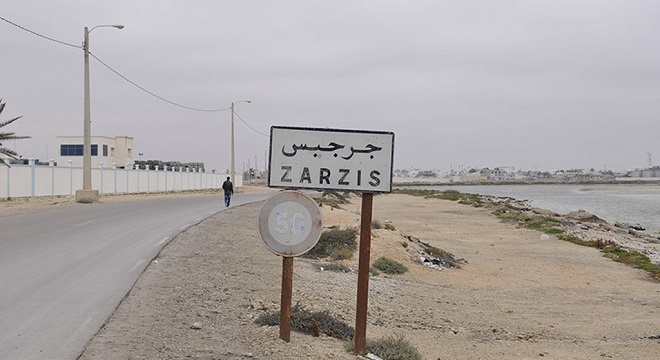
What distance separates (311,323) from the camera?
27.1 feet

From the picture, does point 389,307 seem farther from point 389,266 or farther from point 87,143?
point 87,143

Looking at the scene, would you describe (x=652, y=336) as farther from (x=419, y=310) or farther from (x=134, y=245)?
(x=134, y=245)

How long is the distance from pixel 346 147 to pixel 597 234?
36.3m

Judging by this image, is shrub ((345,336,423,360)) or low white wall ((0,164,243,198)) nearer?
shrub ((345,336,423,360))

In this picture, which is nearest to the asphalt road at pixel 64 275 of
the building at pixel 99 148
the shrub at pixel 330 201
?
the shrub at pixel 330 201

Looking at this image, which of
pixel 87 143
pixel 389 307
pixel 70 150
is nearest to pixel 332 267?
pixel 389 307

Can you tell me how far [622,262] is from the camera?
24406 mm

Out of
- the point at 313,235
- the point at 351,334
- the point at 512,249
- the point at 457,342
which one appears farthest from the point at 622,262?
the point at 313,235

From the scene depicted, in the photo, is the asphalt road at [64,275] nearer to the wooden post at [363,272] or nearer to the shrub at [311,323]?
the shrub at [311,323]

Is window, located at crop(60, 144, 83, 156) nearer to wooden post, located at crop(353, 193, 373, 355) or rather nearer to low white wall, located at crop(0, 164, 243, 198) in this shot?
low white wall, located at crop(0, 164, 243, 198)

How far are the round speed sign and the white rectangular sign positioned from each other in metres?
0.19

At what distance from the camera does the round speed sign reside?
6973 mm

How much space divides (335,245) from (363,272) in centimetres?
1163

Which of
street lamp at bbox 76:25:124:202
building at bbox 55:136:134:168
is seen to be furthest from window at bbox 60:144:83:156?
street lamp at bbox 76:25:124:202
